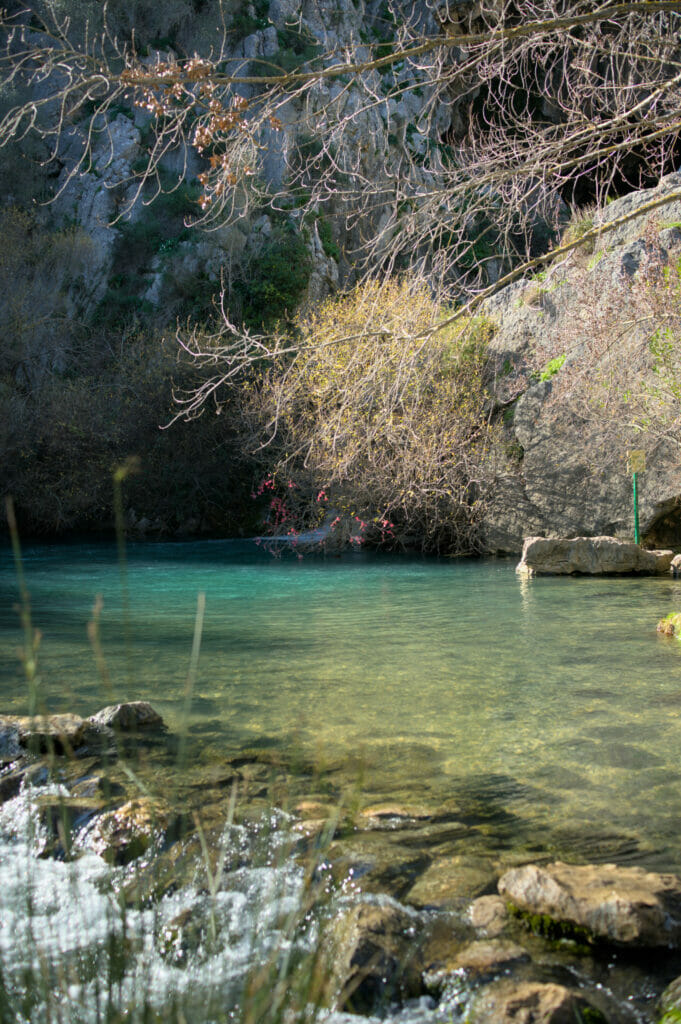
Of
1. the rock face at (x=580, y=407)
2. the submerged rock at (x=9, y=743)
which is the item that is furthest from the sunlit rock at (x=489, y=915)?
the rock face at (x=580, y=407)

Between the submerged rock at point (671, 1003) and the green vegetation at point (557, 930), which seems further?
the green vegetation at point (557, 930)

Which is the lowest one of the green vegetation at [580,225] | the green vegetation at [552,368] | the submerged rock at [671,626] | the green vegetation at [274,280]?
the submerged rock at [671,626]

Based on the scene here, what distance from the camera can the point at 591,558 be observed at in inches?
530

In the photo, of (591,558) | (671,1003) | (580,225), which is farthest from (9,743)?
(580,225)

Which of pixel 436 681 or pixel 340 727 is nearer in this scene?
pixel 340 727

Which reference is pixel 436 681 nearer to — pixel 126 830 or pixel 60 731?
pixel 60 731

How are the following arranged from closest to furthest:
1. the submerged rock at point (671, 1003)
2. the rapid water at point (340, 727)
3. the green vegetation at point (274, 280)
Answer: the rapid water at point (340, 727) → the submerged rock at point (671, 1003) → the green vegetation at point (274, 280)

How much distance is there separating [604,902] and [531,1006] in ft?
1.82

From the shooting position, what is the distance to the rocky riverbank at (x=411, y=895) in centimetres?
258

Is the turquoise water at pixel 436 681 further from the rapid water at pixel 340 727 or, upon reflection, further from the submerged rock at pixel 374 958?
the submerged rock at pixel 374 958

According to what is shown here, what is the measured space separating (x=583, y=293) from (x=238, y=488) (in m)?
12.2

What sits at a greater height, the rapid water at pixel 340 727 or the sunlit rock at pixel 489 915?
the rapid water at pixel 340 727

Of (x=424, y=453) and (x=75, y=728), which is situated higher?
(x=424, y=453)

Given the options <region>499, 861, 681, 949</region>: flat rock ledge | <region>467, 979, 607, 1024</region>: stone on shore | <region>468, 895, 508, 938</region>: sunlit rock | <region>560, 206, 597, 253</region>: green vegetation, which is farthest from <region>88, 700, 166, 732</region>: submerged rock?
<region>560, 206, 597, 253</region>: green vegetation
